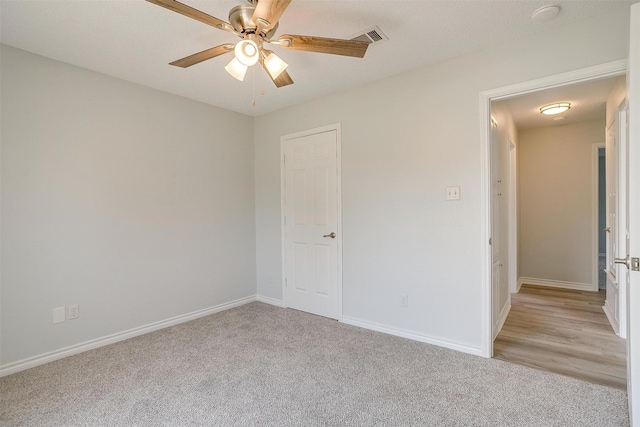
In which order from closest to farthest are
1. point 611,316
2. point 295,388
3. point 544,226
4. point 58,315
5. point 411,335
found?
1. point 295,388
2. point 58,315
3. point 411,335
4. point 611,316
5. point 544,226

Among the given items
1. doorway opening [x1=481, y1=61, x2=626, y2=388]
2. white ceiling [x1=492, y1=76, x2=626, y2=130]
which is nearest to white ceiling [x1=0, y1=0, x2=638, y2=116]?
white ceiling [x1=492, y1=76, x2=626, y2=130]

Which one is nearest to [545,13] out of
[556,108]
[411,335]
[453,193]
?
[453,193]

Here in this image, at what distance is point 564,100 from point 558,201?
1.88 m

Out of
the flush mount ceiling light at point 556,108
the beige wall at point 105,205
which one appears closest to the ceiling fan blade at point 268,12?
the beige wall at point 105,205

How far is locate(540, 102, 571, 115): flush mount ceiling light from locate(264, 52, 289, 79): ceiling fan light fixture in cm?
346

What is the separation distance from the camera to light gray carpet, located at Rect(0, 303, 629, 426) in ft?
6.11

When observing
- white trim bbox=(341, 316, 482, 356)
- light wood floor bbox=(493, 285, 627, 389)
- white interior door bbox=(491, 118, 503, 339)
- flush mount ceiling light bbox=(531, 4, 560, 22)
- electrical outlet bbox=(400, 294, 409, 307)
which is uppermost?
flush mount ceiling light bbox=(531, 4, 560, 22)

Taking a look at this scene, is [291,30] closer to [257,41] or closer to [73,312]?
[257,41]

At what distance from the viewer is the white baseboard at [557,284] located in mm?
4668

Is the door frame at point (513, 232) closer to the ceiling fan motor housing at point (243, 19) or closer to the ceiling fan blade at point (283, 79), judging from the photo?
the ceiling fan blade at point (283, 79)

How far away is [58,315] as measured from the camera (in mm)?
2670

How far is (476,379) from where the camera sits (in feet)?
7.39

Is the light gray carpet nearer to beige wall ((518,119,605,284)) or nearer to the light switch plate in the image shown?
the light switch plate

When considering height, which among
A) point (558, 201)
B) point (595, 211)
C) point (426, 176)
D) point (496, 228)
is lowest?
point (496, 228)
